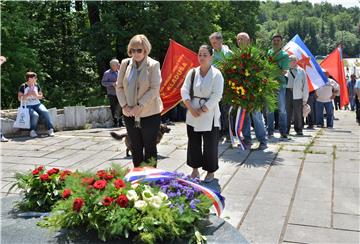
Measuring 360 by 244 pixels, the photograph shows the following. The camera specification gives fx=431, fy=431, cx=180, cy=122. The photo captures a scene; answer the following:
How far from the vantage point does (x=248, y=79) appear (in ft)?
22.6

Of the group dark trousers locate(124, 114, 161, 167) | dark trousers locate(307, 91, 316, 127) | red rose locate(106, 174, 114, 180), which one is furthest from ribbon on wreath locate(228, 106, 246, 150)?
dark trousers locate(307, 91, 316, 127)

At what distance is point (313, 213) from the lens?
14.1ft

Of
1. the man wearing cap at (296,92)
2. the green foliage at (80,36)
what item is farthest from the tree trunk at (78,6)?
the man wearing cap at (296,92)

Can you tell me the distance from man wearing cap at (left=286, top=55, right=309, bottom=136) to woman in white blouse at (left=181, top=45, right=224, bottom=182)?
4002mm

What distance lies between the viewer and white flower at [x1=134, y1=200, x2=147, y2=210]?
281 centimetres

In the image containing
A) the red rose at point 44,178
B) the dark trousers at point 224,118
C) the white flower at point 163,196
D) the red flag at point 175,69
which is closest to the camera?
the white flower at point 163,196

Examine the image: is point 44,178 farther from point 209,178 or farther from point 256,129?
point 256,129

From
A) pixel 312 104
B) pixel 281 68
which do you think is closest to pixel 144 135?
pixel 281 68

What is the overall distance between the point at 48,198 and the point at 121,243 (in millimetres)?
961

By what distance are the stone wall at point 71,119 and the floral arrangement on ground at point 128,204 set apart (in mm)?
6292

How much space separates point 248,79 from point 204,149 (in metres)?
2.01

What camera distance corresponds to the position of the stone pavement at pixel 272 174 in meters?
3.96

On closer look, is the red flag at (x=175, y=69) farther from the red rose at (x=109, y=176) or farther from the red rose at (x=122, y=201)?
the red rose at (x=122, y=201)

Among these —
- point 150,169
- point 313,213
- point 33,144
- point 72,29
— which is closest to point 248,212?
point 313,213
